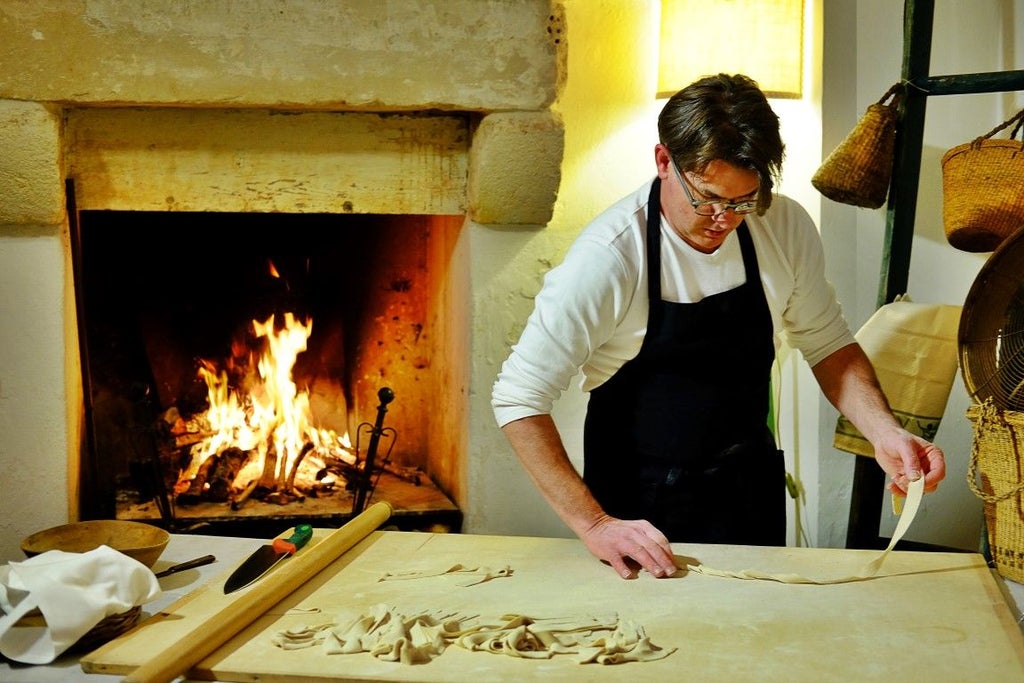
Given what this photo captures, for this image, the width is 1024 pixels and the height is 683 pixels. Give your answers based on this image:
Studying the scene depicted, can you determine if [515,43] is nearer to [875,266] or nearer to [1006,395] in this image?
[875,266]

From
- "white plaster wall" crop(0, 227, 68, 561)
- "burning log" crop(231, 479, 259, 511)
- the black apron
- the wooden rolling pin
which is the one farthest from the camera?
"burning log" crop(231, 479, 259, 511)

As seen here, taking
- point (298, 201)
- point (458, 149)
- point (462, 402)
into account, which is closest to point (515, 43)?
point (458, 149)

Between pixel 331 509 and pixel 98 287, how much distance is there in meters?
1.10

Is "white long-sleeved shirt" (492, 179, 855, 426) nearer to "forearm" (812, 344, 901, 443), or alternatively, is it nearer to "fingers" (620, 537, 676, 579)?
"forearm" (812, 344, 901, 443)

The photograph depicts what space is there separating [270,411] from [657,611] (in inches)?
89.0

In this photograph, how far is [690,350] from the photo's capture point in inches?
85.2

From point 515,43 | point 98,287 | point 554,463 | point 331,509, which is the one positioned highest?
point 515,43

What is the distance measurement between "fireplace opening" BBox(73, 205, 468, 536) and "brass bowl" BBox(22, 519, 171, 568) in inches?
55.2

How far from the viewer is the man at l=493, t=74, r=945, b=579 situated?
1.98 meters

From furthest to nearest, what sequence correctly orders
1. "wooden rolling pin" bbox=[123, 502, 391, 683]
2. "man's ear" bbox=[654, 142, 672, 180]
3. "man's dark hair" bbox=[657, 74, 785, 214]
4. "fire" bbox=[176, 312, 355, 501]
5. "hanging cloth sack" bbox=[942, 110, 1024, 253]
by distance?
"fire" bbox=[176, 312, 355, 501] < "hanging cloth sack" bbox=[942, 110, 1024, 253] < "man's ear" bbox=[654, 142, 672, 180] < "man's dark hair" bbox=[657, 74, 785, 214] < "wooden rolling pin" bbox=[123, 502, 391, 683]

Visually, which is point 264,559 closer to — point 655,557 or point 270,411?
point 655,557

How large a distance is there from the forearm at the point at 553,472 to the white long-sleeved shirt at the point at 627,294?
0.10 ft

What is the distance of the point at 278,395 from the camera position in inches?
145

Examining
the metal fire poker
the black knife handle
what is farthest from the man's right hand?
the metal fire poker
